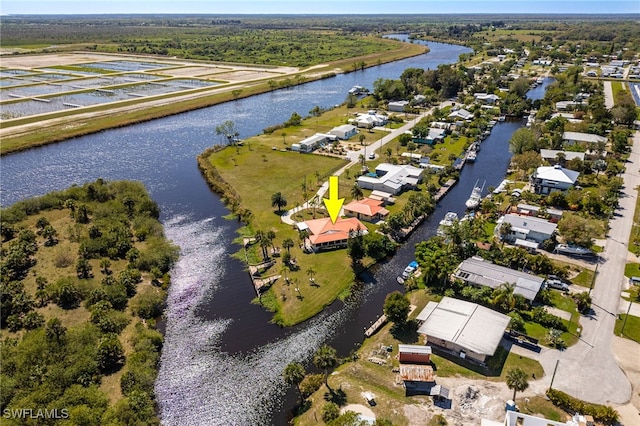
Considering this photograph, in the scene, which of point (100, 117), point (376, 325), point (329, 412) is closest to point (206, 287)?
point (376, 325)

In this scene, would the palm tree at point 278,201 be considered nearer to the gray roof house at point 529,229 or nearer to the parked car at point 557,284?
the gray roof house at point 529,229

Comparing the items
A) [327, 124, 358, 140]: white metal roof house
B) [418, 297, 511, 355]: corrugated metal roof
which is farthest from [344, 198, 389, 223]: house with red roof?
[327, 124, 358, 140]: white metal roof house

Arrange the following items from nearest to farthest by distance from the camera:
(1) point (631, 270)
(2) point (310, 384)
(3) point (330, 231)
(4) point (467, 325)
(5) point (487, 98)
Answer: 1. (2) point (310, 384)
2. (4) point (467, 325)
3. (1) point (631, 270)
4. (3) point (330, 231)
5. (5) point (487, 98)

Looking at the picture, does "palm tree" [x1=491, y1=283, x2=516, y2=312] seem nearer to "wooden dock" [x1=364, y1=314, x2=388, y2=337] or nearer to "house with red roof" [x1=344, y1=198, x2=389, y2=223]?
"wooden dock" [x1=364, y1=314, x2=388, y2=337]

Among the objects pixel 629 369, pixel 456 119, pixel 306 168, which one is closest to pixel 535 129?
pixel 456 119

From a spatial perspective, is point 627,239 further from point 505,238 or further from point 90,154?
point 90,154

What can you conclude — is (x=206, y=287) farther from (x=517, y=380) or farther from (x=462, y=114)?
(x=462, y=114)
